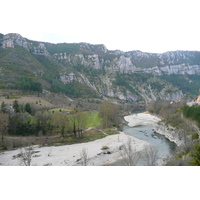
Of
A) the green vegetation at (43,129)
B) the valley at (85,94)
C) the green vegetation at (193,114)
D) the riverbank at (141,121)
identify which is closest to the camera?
the green vegetation at (43,129)

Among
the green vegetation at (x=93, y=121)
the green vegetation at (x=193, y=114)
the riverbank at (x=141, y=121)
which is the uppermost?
the green vegetation at (x=193, y=114)

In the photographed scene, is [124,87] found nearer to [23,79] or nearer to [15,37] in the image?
[23,79]

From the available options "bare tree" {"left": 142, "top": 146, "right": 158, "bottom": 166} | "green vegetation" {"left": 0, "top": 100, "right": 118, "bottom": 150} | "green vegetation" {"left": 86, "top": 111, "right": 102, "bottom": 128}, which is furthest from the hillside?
"bare tree" {"left": 142, "top": 146, "right": 158, "bottom": 166}

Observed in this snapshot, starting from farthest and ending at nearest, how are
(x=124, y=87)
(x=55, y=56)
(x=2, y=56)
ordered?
(x=55, y=56) → (x=124, y=87) → (x=2, y=56)

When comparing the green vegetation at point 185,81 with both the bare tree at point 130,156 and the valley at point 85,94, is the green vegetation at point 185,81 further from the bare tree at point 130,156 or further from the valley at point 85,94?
the bare tree at point 130,156

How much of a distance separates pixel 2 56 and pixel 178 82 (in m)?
120

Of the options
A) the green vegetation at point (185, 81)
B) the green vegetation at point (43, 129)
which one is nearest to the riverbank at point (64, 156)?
the green vegetation at point (43, 129)

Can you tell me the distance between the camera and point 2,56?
260 feet

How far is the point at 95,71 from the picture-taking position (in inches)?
4788

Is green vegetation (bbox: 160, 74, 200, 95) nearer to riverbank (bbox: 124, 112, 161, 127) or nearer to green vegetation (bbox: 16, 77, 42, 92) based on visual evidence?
riverbank (bbox: 124, 112, 161, 127)

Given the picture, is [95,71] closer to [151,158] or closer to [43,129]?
[43,129]

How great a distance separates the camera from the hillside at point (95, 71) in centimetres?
8381
